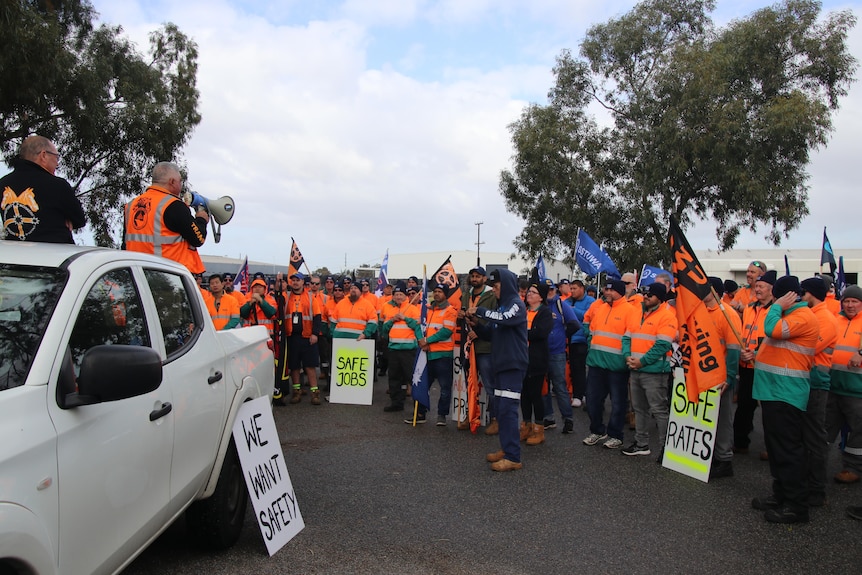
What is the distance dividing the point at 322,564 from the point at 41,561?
2349 mm

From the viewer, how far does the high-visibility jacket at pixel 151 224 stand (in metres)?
4.77

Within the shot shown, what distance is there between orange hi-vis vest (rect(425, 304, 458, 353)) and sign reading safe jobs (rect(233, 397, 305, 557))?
4550mm

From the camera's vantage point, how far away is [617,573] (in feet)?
13.3

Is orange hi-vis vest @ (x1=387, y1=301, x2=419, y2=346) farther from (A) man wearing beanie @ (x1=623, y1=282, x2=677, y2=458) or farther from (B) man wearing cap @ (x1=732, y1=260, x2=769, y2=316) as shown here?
(B) man wearing cap @ (x1=732, y1=260, x2=769, y2=316)

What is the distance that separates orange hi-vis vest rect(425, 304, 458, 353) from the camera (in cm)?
870

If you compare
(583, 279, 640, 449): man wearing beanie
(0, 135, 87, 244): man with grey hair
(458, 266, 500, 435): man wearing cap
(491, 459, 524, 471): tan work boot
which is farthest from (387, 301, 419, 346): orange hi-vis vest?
(0, 135, 87, 244): man with grey hair

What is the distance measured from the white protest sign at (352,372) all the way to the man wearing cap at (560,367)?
9.82 ft

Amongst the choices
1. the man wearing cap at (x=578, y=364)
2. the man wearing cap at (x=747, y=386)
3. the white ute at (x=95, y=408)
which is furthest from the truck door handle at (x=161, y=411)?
the man wearing cap at (x=578, y=364)

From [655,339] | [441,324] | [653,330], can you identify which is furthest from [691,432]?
[441,324]

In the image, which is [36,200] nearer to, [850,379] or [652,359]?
[652,359]

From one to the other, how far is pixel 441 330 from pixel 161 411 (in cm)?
604

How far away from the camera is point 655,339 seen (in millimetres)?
6832

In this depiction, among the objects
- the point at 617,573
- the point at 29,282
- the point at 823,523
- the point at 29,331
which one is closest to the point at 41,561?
the point at 29,331

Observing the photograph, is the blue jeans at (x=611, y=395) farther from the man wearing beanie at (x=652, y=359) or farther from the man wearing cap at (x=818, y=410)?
the man wearing cap at (x=818, y=410)
